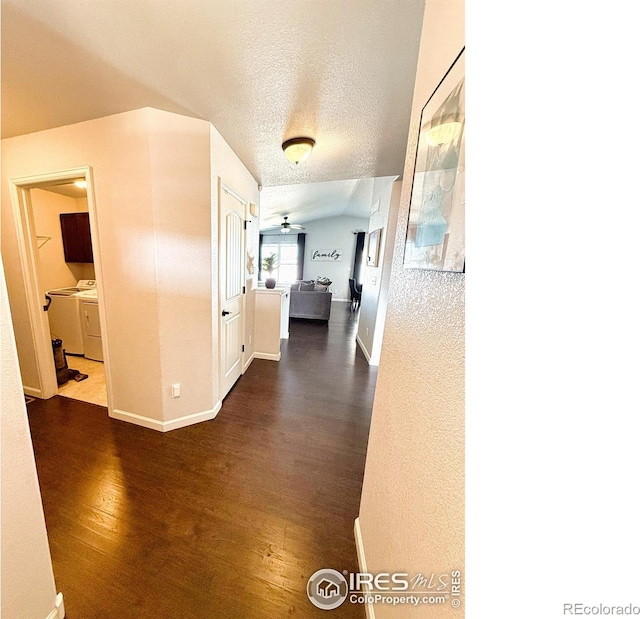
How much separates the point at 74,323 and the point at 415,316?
4108mm

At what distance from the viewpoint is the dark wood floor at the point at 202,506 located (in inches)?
38.9

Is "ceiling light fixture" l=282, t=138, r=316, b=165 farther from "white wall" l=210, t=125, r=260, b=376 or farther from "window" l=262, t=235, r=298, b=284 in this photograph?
"window" l=262, t=235, r=298, b=284

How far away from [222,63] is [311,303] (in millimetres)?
4125

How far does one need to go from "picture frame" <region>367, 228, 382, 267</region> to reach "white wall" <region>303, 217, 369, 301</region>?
400cm

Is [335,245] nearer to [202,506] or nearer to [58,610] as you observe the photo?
[202,506]

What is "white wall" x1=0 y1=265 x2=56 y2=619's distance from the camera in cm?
71

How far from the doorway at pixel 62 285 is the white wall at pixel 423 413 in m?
2.18

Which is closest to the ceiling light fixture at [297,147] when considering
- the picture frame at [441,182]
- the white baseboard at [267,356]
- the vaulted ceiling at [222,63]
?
the vaulted ceiling at [222,63]

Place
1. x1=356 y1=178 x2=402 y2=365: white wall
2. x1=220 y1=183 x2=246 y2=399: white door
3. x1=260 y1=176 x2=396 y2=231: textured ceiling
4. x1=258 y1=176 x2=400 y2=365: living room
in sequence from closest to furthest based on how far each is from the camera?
x1=220 y1=183 x2=246 y2=399: white door
x1=356 y1=178 x2=402 y2=365: white wall
x1=258 y1=176 x2=400 y2=365: living room
x1=260 y1=176 x2=396 y2=231: textured ceiling

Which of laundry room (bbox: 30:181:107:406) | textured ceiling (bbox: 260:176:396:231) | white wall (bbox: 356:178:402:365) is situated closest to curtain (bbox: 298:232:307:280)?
textured ceiling (bbox: 260:176:396:231)

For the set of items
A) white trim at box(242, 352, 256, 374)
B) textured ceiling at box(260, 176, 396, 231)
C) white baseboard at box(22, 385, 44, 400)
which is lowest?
white baseboard at box(22, 385, 44, 400)
